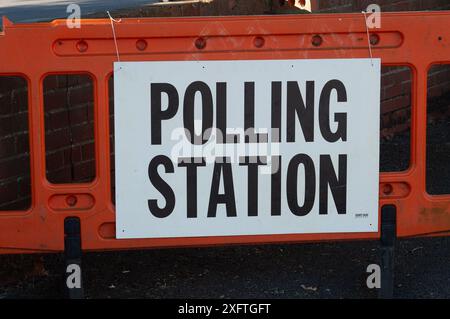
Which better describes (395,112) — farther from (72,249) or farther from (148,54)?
(72,249)

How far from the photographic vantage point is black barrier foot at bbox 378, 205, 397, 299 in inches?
201

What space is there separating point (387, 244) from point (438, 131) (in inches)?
161

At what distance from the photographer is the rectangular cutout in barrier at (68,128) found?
603 cm

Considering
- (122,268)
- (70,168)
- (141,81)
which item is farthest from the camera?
(70,168)

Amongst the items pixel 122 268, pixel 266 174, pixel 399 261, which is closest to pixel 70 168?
pixel 122 268

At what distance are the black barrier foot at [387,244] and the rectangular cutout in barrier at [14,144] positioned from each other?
6.82 feet

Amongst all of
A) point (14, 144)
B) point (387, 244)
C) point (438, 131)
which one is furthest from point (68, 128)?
point (438, 131)

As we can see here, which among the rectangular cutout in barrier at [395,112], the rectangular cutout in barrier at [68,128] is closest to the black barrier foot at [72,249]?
the rectangular cutout in barrier at [68,128]

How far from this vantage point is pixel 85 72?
4988 mm

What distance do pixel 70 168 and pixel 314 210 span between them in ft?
5.83

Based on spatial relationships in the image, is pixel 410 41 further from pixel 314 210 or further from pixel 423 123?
pixel 314 210

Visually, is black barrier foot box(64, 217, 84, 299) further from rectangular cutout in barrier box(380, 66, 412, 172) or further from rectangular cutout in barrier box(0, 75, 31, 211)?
rectangular cutout in barrier box(380, 66, 412, 172)

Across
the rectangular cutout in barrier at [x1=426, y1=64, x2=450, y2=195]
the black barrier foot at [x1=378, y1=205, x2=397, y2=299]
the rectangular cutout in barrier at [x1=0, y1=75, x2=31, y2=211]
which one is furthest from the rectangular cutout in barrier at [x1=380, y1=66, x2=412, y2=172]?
the rectangular cutout in barrier at [x1=0, y1=75, x2=31, y2=211]

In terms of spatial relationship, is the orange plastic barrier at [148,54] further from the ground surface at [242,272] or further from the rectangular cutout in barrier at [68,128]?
the rectangular cutout in barrier at [68,128]
